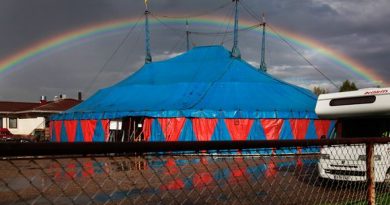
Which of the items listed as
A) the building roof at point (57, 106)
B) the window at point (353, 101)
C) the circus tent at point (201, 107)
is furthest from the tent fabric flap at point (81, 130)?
the building roof at point (57, 106)

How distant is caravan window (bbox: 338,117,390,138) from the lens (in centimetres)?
1135

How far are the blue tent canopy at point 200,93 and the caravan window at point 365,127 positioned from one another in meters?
11.8

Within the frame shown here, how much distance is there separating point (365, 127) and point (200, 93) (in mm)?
14654

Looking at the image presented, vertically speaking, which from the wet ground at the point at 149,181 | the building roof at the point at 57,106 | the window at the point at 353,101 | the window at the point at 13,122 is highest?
the window at the point at 353,101

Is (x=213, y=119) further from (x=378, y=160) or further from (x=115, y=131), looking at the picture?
(x=378, y=160)

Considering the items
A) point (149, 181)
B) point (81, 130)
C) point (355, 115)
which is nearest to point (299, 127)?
point (81, 130)

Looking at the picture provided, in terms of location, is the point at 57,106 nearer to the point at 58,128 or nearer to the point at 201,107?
the point at 58,128

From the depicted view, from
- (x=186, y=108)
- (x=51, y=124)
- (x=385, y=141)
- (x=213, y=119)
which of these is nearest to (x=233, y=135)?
(x=213, y=119)

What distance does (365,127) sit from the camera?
1185 cm

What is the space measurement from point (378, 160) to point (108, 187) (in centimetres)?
601

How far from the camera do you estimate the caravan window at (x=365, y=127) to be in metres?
11.4

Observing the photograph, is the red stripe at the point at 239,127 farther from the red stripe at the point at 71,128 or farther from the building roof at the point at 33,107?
the building roof at the point at 33,107

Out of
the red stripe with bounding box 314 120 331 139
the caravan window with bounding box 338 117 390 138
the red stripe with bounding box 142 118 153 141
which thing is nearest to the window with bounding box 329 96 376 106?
the caravan window with bounding box 338 117 390 138

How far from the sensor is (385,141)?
16.1 feet
